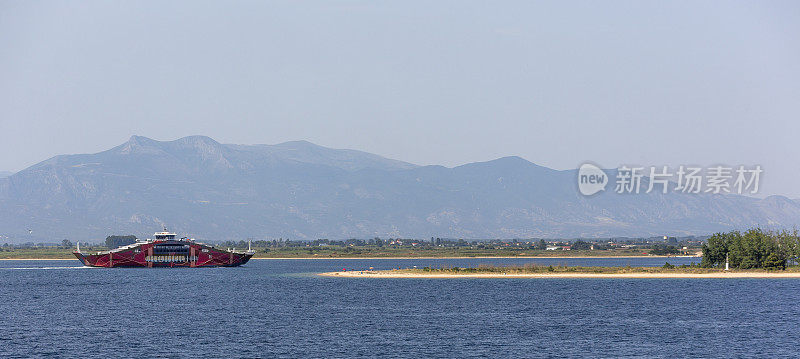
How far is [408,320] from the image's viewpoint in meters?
111

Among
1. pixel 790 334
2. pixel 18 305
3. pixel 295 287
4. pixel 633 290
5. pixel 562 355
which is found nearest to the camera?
pixel 562 355

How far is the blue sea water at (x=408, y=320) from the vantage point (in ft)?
284

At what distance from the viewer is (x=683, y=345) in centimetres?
8875

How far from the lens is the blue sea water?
86625 millimetres

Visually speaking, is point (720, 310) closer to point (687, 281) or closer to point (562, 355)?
point (562, 355)

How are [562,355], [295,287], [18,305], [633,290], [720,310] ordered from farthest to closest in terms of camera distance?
[295,287]
[633,290]
[18,305]
[720,310]
[562,355]

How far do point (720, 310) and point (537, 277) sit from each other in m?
77.7

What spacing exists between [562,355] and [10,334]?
55513mm

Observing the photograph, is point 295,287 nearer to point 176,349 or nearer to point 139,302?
point 139,302

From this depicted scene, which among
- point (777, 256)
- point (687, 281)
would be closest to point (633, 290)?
point (687, 281)

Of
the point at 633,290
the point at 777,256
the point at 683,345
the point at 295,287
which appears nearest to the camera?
the point at 683,345

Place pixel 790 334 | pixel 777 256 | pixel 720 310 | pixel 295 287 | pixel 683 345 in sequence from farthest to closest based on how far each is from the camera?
1. pixel 777 256
2. pixel 295 287
3. pixel 720 310
4. pixel 790 334
5. pixel 683 345

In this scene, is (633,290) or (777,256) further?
(777,256)

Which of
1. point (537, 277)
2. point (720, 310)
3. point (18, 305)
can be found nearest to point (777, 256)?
point (537, 277)
